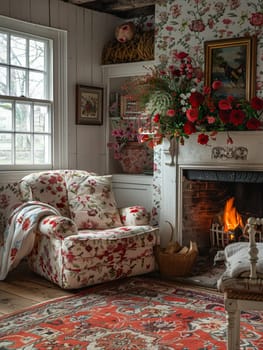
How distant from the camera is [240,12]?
14.7 feet

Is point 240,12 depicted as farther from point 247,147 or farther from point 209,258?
point 209,258

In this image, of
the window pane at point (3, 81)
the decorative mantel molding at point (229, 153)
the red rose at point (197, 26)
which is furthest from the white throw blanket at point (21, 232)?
the red rose at point (197, 26)

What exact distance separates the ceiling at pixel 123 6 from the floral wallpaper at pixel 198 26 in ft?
0.89

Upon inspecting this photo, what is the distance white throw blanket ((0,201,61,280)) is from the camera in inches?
166

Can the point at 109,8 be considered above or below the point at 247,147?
above

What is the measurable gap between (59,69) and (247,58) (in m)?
1.85

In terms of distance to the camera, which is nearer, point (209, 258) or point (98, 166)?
point (209, 258)

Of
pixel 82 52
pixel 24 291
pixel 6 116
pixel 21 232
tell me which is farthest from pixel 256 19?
pixel 24 291

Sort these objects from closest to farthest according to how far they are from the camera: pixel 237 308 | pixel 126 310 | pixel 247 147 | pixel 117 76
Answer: pixel 237 308 < pixel 126 310 < pixel 247 147 < pixel 117 76

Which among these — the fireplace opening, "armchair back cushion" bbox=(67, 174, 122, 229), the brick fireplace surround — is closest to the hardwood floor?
"armchair back cushion" bbox=(67, 174, 122, 229)

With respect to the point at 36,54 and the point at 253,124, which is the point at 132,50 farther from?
the point at 253,124

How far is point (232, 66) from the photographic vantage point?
455 centimetres

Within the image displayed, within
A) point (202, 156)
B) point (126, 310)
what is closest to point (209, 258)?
point (202, 156)

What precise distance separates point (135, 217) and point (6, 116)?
1.50 metres
